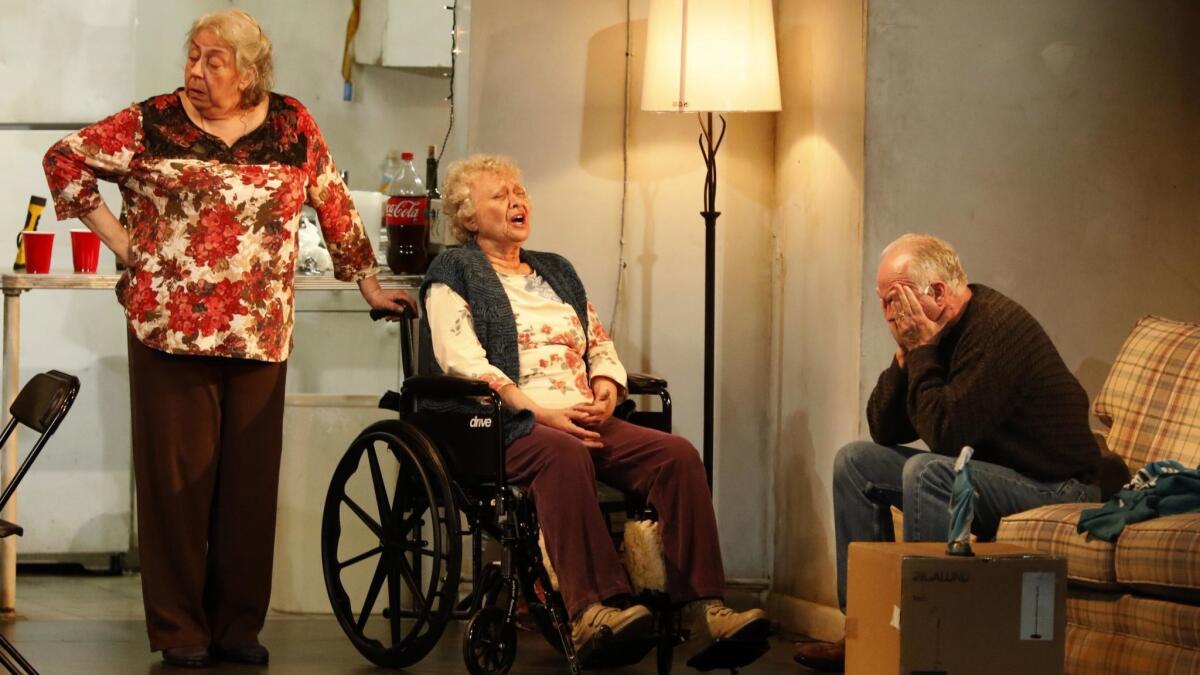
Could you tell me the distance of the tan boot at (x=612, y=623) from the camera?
3.31 metres

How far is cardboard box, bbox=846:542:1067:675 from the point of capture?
8.70 feet

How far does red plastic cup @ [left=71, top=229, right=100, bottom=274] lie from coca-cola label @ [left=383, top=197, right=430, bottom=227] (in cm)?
92

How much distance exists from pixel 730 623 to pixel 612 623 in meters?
0.27

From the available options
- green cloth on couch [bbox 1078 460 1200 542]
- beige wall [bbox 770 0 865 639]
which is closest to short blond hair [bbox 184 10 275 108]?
beige wall [bbox 770 0 865 639]

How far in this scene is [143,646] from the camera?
3.95 m

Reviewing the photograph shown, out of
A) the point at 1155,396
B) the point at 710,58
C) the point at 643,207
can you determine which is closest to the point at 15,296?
the point at 643,207

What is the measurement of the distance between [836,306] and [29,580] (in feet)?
9.25

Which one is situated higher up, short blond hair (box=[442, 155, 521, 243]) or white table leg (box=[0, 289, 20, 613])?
short blond hair (box=[442, 155, 521, 243])

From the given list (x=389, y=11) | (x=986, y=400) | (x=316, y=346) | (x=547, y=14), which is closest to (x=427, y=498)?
(x=986, y=400)

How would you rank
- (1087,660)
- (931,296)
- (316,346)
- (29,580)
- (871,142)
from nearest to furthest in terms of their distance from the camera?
(1087,660) < (931,296) < (871,142) < (29,580) < (316,346)

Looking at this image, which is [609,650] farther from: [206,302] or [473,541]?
[206,302]

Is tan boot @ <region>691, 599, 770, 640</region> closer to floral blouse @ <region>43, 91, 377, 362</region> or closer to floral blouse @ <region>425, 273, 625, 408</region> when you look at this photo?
floral blouse @ <region>425, 273, 625, 408</region>

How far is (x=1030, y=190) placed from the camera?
4059 mm

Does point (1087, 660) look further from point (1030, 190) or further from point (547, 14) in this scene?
point (547, 14)
